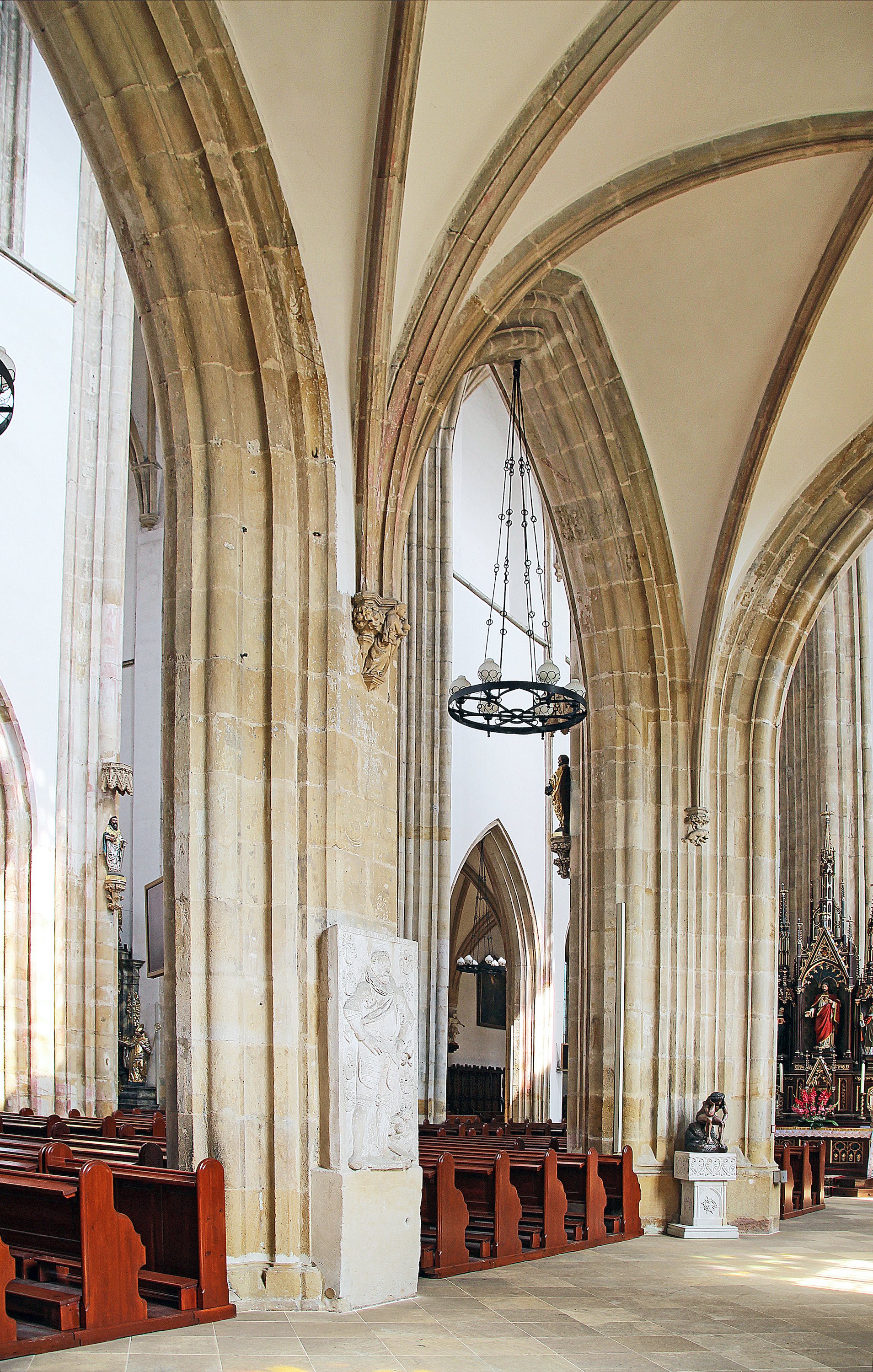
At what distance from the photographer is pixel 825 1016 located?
17.3 m

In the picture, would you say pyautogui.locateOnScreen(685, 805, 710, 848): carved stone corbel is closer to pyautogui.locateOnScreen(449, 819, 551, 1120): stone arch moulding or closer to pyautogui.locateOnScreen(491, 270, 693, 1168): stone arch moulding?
pyautogui.locateOnScreen(491, 270, 693, 1168): stone arch moulding

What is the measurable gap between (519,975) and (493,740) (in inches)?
167

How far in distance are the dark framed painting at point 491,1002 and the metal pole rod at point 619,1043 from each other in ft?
52.9

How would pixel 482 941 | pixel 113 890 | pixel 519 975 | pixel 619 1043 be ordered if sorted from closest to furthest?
pixel 619 1043 < pixel 113 890 < pixel 519 975 < pixel 482 941

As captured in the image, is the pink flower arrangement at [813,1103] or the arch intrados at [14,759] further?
the pink flower arrangement at [813,1103]

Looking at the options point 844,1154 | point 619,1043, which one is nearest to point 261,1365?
point 619,1043

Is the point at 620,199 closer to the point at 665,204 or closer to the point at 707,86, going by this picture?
the point at 707,86

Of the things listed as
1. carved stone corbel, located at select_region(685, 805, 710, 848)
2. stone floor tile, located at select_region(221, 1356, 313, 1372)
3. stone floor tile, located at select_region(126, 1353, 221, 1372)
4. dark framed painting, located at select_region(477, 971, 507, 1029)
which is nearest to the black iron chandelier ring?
carved stone corbel, located at select_region(685, 805, 710, 848)

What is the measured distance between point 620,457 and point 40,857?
23.8 feet

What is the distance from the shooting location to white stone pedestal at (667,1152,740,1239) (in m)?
10.5

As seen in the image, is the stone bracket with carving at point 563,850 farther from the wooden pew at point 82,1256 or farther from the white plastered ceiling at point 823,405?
the wooden pew at point 82,1256

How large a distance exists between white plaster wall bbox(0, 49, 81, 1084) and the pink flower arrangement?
30.6 ft

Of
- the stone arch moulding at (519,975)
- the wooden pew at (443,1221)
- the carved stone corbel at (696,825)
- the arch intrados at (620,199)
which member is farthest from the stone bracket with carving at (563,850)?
the stone arch moulding at (519,975)

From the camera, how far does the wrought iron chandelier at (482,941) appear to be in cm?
2305
